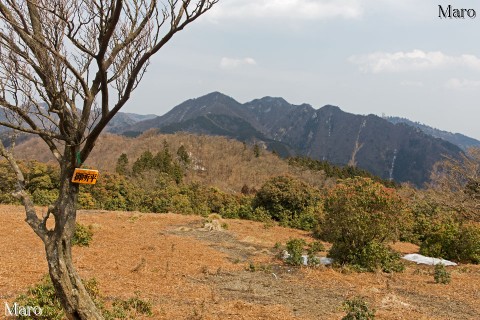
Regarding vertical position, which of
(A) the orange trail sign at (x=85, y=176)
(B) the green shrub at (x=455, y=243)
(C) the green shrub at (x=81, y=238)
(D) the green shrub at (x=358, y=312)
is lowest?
(B) the green shrub at (x=455, y=243)

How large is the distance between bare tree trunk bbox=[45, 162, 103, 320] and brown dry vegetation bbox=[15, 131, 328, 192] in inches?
2117

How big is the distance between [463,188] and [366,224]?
3.14m

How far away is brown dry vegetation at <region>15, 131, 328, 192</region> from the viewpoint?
6625cm

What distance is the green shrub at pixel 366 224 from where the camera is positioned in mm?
12352

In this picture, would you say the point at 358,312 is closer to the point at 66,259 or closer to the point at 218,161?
the point at 66,259

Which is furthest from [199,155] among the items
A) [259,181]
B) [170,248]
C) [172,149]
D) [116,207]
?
[170,248]

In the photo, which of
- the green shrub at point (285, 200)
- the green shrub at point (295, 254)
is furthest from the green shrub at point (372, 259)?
the green shrub at point (285, 200)

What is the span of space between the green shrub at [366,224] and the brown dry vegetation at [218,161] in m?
44.0

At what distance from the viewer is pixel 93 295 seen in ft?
22.2

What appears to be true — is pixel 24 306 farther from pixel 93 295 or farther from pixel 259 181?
pixel 259 181

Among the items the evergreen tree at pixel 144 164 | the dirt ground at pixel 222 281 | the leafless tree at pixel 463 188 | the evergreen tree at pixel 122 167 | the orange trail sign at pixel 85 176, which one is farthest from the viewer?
the evergreen tree at pixel 122 167

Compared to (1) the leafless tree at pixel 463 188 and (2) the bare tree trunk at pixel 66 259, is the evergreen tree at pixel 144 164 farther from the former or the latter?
(2) the bare tree trunk at pixel 66 259

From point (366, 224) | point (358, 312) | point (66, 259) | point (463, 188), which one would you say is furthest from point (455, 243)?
point (66, 259)

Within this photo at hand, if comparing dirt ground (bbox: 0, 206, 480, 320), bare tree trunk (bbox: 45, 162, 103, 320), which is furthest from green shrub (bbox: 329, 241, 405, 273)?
bare tree trunk (bbox: 45, 162, 103, 320)
